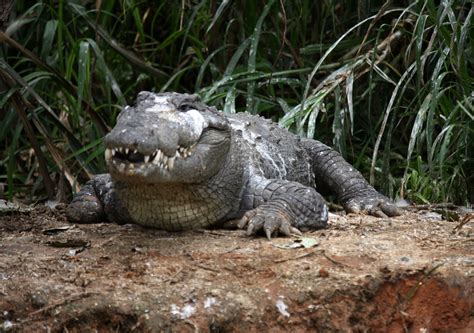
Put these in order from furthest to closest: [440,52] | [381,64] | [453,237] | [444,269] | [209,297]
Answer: [381,64], [440,52], [453,237], [444,269], [209,297]

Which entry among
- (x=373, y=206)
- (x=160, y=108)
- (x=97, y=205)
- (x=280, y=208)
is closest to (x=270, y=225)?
(x=280, y=208)

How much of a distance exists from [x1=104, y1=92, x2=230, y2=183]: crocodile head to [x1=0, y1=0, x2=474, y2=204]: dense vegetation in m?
1.46

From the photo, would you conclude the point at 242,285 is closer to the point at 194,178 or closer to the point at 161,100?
the point at 194,178

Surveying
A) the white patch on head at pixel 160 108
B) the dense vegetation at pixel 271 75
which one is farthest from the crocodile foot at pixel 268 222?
the dense vegetation at pixel 271 75

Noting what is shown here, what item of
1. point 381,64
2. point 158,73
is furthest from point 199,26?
point 381,64

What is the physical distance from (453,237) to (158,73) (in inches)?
132

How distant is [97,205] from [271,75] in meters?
1.71

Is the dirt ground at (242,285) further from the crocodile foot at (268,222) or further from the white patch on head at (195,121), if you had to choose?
the white patch on head at (195,121)

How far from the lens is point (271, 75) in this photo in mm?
6176

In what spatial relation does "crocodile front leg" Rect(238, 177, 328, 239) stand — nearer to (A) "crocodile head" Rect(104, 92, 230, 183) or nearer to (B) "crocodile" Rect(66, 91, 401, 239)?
(B) "crocodile" Rect(66, 91, 401, 239)

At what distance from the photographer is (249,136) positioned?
518cm

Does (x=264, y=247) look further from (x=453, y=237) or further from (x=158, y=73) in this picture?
(x=158, y=73)

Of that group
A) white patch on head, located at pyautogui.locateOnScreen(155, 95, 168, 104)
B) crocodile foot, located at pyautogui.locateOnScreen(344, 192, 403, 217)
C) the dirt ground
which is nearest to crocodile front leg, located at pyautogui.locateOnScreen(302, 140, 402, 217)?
crocodile foot, located at pyautogui.locateOnScreen(344, 192, 403, 217)

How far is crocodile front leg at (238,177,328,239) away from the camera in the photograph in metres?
4.23
